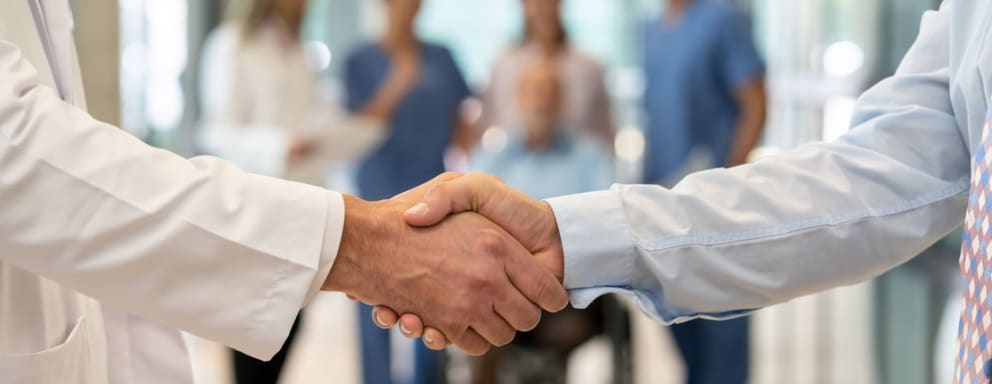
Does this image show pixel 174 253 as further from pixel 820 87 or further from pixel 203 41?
pixel 203 41

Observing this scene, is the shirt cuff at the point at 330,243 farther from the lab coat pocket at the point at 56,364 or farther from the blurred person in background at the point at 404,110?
the blurred person in background at the point at 404,110

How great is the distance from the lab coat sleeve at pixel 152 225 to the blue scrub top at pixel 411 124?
2.54 m

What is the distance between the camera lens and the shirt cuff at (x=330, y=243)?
1233 mm

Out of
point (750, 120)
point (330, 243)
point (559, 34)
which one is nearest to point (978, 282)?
point (330, 243)

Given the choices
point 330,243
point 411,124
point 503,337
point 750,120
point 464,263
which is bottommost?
point 411,124

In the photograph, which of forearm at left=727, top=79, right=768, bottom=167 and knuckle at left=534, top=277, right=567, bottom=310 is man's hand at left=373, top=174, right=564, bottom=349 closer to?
knuckle at left=534, top=277, right=567, bottom=310

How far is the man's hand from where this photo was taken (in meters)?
1.45

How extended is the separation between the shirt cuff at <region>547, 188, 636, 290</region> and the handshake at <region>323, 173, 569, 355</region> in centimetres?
4

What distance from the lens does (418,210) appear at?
1444mm

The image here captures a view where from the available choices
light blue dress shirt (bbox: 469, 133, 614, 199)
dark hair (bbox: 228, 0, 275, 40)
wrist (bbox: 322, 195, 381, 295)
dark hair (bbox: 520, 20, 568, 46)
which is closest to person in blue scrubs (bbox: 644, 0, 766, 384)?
light blue dress shirt (bbox: 469, 133, 614, 199)

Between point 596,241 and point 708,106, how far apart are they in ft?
6.94

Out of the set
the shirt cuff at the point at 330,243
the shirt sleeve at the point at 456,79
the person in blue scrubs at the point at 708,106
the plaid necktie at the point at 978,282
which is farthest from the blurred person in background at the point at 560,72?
the plaid necktie at the point at 978,282

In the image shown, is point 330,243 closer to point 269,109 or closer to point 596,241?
point 596,241

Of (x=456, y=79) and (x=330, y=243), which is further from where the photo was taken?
(x=456, y=79)
